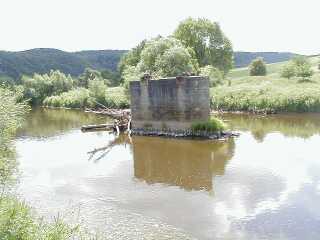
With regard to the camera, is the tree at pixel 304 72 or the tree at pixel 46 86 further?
the tree at pixel 46 86

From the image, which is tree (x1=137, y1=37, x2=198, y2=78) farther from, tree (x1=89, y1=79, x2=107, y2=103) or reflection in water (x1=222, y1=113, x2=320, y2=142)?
tree (x1=89, y1=79, x2=107, y2=103)

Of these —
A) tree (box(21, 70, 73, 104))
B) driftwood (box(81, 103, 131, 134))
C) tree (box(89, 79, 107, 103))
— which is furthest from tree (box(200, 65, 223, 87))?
tree (box(21, 70, 73, 104))

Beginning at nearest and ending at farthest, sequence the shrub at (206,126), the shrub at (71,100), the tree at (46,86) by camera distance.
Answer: the shrub at (206,126), the shrub at (71,100), the tree at (46,86)

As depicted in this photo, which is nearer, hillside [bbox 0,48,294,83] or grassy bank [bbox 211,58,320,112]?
grassy bank [bbox 211,58,320,112]

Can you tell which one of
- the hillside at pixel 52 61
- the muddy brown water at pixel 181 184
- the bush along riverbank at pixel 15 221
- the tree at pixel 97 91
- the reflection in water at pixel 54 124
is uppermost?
the hillside at pixel 52 61

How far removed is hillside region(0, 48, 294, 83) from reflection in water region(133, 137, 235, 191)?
115 metres

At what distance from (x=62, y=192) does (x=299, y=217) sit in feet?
36.9

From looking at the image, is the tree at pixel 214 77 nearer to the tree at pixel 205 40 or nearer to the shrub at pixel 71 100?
the tree at pixel 205 40

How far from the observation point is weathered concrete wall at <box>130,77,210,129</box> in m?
33.8

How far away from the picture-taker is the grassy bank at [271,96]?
1938 inches

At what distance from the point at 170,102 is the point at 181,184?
13.4 m

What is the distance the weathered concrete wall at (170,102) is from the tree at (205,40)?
98.2 feet

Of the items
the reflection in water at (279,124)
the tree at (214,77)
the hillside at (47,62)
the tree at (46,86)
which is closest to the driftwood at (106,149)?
the reflection in water at (279,124)

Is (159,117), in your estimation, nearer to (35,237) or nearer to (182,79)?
(182,79)
